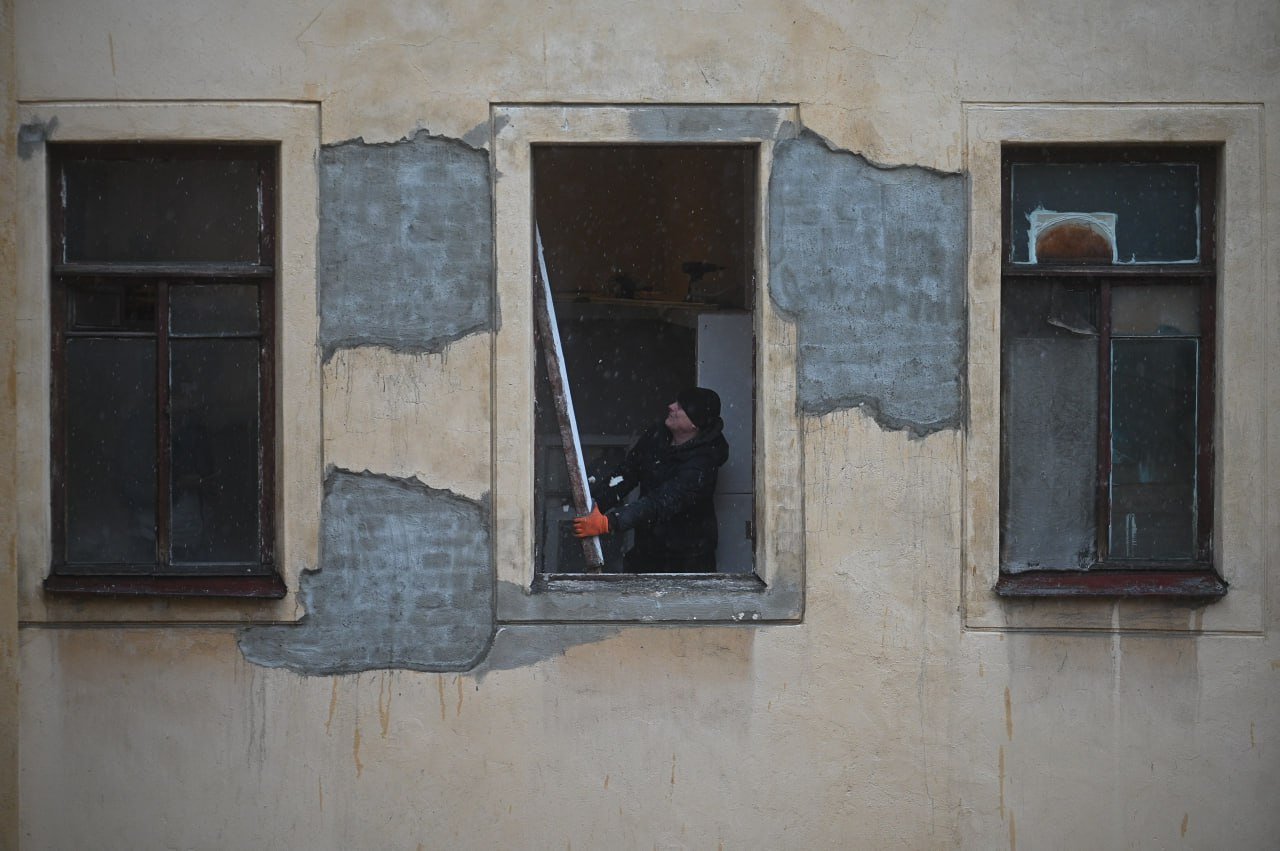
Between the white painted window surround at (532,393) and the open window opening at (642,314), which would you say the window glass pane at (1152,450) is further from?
the open window opening at (642,314)

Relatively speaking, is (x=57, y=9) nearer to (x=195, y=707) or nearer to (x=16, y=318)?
(x=16, y=318)

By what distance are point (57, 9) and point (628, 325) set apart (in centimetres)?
355

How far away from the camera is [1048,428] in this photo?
503cm

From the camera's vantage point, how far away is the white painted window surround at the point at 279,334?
481 cm

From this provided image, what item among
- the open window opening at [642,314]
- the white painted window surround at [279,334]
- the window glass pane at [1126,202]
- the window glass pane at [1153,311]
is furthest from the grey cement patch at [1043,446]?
the white painted window surround at [279,334]

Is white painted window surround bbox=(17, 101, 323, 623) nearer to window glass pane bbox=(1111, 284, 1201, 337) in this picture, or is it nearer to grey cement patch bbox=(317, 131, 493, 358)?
grey cement patch bbox=(317, 131, 493, 358)

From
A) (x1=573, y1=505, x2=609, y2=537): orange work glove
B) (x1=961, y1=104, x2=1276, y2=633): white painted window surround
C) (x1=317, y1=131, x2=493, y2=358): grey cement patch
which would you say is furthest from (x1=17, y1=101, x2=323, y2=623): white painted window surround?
(x1=961, y1=104, x2=1276, y2=633): white painted window surround

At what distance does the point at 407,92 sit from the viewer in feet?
15.8

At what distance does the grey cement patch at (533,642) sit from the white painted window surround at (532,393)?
0.04m

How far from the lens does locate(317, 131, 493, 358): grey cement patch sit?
4.84 meters

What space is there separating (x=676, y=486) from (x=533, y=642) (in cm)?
114

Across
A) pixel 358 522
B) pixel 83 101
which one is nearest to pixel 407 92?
pixel 83 101

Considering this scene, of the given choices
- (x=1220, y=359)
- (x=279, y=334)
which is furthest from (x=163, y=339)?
(x=1220, y=359)

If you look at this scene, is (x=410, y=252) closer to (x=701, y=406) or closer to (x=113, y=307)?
(x=113, y=307)
